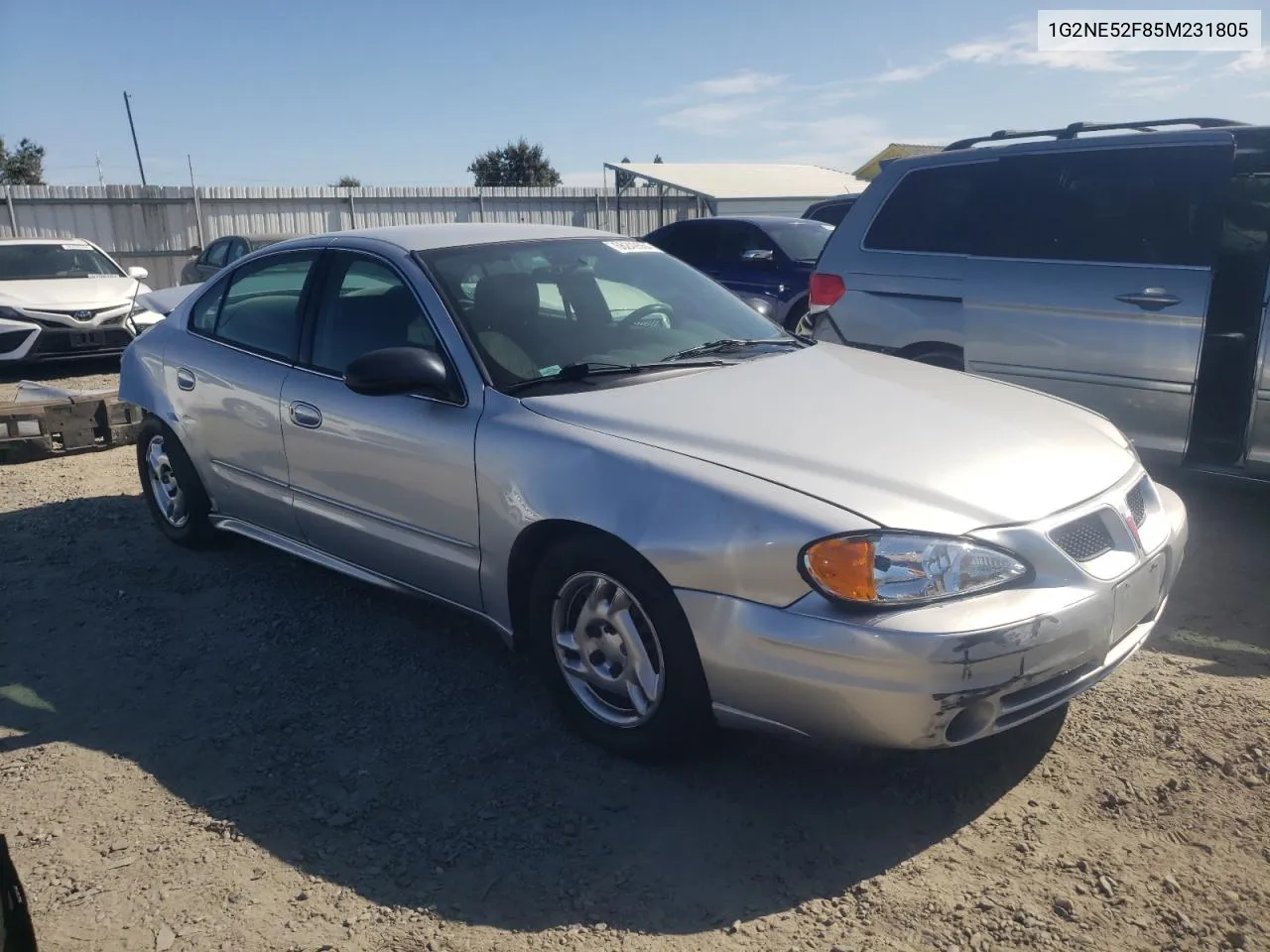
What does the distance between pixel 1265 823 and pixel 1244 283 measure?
3.21 meters

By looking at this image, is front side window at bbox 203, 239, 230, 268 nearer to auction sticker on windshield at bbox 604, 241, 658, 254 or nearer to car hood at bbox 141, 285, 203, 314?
car hood at bbox 141, 285, 203, 314

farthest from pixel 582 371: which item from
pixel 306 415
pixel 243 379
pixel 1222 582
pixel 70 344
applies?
pixel 70 344

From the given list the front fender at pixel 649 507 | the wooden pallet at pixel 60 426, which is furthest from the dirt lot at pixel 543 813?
the wooden pallet at pixel 60 426

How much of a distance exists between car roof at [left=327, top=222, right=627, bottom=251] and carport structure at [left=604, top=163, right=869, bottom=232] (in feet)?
63.9

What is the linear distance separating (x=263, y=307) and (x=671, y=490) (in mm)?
2613

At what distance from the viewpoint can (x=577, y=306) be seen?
161 inches

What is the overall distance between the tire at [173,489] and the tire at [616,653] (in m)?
2.47

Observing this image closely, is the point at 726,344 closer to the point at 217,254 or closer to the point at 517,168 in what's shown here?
the point at 217,254

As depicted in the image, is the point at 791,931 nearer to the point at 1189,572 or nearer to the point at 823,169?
the point at 1189,572

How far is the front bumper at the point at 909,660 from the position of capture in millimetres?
2641

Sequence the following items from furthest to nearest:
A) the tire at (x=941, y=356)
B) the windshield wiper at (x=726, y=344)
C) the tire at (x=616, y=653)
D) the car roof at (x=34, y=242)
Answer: the car roof at (x=34, y=242) < the tire at (x=941, y=356) < the windshield wiper at (x=726, y=344) < the tire at (x=616, y=653)

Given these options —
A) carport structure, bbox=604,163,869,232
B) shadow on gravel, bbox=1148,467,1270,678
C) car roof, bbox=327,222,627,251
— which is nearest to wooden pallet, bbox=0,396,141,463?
car roof, bbox=327,222,627,251

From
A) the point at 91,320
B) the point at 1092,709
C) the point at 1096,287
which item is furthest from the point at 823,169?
the point at 1092,709

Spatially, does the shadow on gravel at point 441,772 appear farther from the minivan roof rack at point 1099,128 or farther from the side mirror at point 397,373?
the minivan roof rack at point 1099,128
